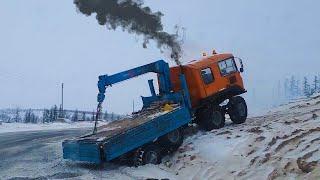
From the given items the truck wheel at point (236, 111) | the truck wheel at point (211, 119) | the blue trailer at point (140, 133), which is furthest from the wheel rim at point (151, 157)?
the truck wheel at point (236, 111)

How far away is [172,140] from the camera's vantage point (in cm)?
1678

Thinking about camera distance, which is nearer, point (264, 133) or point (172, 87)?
point (264, 133)

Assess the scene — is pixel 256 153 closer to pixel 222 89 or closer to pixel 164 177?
pixel 164 177

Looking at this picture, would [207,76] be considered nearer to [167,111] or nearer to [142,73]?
[142,73]

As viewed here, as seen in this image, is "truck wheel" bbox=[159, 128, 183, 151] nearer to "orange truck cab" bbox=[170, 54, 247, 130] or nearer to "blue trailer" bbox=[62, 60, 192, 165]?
"blue trailer" bbox=[62, 60, 192, 165]

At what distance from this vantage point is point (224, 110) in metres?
20.8

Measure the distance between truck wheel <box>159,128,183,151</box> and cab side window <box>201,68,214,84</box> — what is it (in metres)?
3.10

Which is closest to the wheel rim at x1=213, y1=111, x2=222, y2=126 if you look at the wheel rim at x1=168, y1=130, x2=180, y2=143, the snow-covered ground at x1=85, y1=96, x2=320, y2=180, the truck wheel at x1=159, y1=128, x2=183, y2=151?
the snow-covered ground at x1=85, y1=96, x2=320, y2=180

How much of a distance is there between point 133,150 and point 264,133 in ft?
12.9

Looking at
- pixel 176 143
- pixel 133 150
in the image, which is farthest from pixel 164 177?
pixel 176 143

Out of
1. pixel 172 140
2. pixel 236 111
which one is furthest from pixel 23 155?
pixel 236 111

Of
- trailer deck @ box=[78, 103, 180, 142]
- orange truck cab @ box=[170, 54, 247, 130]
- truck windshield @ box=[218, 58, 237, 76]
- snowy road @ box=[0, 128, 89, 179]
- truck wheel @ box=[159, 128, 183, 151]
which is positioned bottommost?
snowy road @ box=[0, 128, 89, 179]

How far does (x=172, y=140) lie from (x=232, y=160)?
11.6ft

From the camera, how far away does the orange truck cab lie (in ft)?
63.8
